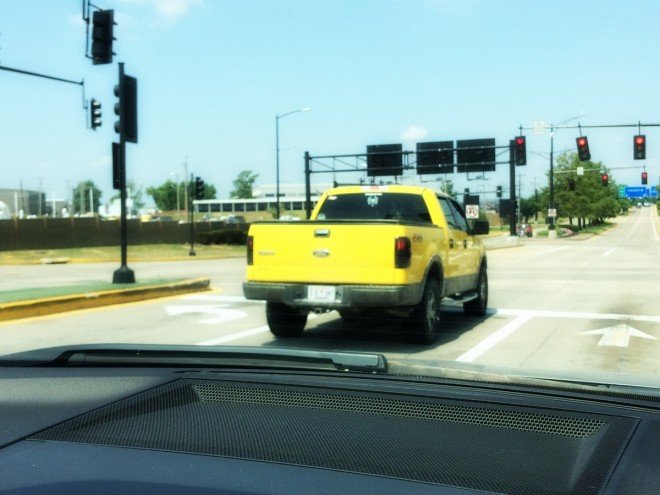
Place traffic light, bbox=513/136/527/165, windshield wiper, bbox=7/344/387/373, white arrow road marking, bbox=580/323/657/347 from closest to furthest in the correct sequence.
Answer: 1. windshield wiper, bbox=7/344/387/373
2. white arrow road marking, bbox=580/323/657/347
3. traffic light, bbox=513/136/527/165

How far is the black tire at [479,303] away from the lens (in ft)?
40.1

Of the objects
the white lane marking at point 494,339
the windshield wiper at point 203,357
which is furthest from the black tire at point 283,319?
the windshield wiper at point 203,357

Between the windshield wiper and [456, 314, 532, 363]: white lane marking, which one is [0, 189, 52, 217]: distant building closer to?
[456, 314, 532, 363]: white lane marking

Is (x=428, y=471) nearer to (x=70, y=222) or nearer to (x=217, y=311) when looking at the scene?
(x=217, y=311)

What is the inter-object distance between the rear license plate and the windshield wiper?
18.9ft

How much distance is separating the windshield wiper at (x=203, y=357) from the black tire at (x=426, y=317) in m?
6.18

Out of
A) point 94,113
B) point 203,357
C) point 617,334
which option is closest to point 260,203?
point 94,113

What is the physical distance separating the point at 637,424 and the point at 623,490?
19.1 inches

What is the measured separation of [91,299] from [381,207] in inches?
229

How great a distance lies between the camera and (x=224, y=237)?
169 ft

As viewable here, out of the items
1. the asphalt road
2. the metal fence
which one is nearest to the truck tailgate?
the asphalt road

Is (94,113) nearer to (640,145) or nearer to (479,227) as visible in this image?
(479,227)

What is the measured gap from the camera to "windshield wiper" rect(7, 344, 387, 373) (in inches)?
108

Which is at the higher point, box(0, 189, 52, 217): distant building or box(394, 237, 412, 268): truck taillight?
box(0, 189, 52, 217): distant building
